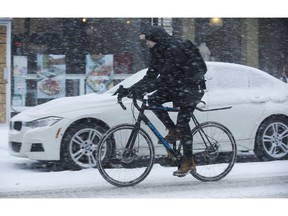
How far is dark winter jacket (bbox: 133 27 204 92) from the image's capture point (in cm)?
632

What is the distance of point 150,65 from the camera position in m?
6.55

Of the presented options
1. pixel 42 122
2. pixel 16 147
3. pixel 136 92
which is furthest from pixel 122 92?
pixel 16 147

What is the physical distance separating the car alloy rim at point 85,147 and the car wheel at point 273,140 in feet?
6.48

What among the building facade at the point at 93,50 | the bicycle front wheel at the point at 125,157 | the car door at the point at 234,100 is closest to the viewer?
the bicycle front wheel at the point at 125,157

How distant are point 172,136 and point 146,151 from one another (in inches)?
13.9

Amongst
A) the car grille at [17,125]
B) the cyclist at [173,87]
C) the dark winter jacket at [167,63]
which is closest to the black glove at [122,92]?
the cyclist at [173,87]

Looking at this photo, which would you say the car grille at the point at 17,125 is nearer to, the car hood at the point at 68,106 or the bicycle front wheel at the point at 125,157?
the car hood at the point at 68,106

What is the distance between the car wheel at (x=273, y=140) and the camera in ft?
23.0

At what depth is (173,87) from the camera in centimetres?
641

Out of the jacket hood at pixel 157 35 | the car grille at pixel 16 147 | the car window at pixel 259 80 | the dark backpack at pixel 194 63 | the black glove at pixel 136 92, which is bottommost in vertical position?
the car grille at pixel 16 147

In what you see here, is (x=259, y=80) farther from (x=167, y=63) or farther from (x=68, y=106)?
(x=68, y=106)

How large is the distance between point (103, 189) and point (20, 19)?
2.08 m
